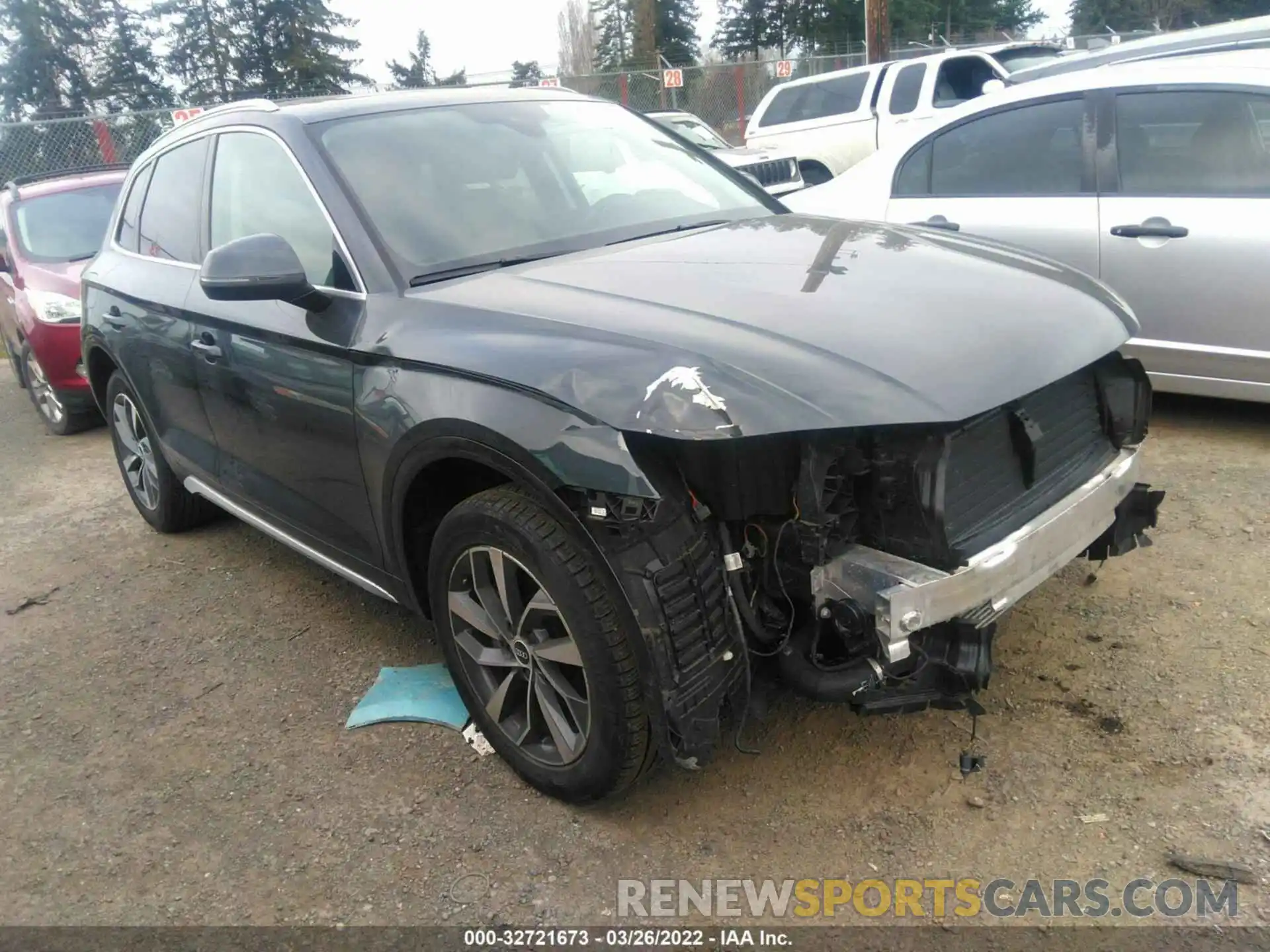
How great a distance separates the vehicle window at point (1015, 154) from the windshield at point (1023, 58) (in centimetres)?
780

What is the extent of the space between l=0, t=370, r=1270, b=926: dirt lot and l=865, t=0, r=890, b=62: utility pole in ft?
50.0

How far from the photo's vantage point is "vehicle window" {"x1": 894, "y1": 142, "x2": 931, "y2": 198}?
5418 millimetres

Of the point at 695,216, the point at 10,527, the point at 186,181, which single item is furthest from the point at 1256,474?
the point at 10,527

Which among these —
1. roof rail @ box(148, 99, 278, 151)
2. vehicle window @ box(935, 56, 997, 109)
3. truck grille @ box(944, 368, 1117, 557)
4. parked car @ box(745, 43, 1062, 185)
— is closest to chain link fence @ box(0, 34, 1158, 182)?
vehicle window @ box(935, 56, 997, 109)

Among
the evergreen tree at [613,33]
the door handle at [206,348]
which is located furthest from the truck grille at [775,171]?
the evergreen tree at [613,33]

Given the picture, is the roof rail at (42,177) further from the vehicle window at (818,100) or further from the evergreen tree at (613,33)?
the evergreen tree at (613,33)

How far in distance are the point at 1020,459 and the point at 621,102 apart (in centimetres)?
1059

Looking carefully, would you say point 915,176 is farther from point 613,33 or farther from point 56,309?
point 613,33

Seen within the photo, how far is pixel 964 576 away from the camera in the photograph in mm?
2176

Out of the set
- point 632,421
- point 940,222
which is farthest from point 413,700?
point 940,222

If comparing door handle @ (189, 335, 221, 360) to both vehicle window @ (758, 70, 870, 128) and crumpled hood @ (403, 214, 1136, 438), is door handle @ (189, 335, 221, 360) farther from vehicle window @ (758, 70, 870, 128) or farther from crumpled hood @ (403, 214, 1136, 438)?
vehicle window @ (758, 70, 870, 128)

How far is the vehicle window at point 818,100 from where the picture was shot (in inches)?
471

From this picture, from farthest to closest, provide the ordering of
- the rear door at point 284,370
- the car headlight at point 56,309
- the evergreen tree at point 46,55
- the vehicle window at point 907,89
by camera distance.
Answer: the evergreen tree at point 46,55 < the vehicle window at point 907,89 < the car headlight at point 56,309 < the rear door at point 284,370

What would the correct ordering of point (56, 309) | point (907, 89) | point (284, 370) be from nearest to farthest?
point (284, 370) → point (56, 309) → point (907, 89)
